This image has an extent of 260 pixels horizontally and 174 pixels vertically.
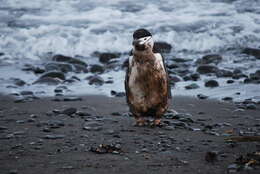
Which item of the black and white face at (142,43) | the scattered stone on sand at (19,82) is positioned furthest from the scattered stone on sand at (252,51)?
the black and white face at (142,43)

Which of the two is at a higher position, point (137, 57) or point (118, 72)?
point (137, 57)

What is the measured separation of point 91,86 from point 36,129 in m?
3.36

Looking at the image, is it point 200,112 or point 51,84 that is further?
point 51,84

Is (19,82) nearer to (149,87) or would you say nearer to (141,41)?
(149,87)

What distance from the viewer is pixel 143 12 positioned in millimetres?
17906

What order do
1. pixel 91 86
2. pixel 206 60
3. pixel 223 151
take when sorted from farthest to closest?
pixel 206 60 < pixel 91 86 < pixel 223 151

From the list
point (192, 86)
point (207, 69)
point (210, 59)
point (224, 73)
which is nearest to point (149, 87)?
point (192, 86)

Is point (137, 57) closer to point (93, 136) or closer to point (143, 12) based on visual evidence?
point (93, 136)

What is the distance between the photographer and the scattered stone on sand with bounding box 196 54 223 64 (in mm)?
10805

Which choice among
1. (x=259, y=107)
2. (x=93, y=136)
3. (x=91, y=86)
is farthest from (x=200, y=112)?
(x=91, y=86)

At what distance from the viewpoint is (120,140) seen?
4633mm

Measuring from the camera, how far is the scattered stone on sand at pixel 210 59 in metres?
10.8

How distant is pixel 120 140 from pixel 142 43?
40.4 inches

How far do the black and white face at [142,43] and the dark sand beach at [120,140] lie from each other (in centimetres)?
88
